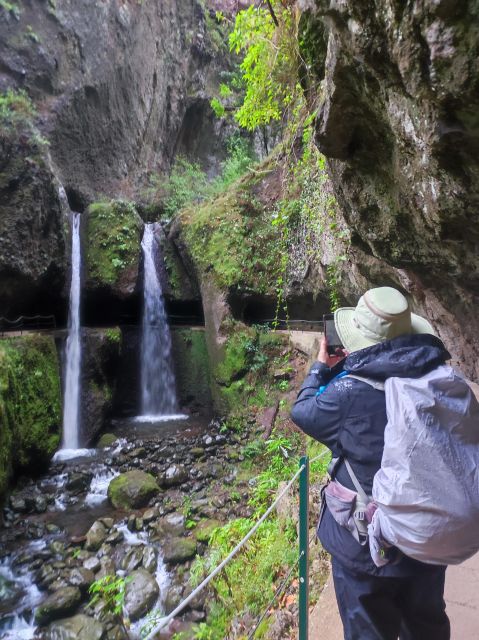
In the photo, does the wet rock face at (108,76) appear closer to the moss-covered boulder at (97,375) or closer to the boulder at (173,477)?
the moss-covered boulder at (97,375)

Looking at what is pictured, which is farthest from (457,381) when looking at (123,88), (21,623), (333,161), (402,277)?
(123,88)

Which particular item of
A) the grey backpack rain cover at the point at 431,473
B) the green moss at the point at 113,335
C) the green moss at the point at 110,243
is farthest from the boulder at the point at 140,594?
the green moss at the point at 110,243

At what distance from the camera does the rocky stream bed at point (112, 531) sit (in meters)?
4.55

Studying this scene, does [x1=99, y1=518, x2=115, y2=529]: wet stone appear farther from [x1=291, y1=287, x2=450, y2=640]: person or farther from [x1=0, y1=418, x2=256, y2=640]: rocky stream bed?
[x1=291, y1=287, x2=450, y2=640]: person

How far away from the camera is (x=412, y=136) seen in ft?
7.19

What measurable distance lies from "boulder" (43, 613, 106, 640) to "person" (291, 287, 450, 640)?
12.0 feet

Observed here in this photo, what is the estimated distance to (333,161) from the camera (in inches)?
138

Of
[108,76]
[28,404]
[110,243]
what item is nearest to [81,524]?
[28,404]

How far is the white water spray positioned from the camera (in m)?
12.3

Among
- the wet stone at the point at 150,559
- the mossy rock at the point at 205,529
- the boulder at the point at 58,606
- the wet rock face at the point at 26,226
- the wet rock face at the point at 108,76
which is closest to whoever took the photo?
the boulder at the point at 58,606

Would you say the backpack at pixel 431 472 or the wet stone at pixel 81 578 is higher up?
the backpack at pixel 431 472

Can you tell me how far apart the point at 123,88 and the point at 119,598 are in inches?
676

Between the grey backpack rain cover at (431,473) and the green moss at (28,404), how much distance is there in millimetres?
6876

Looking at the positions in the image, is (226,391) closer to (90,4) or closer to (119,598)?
(119,598)
